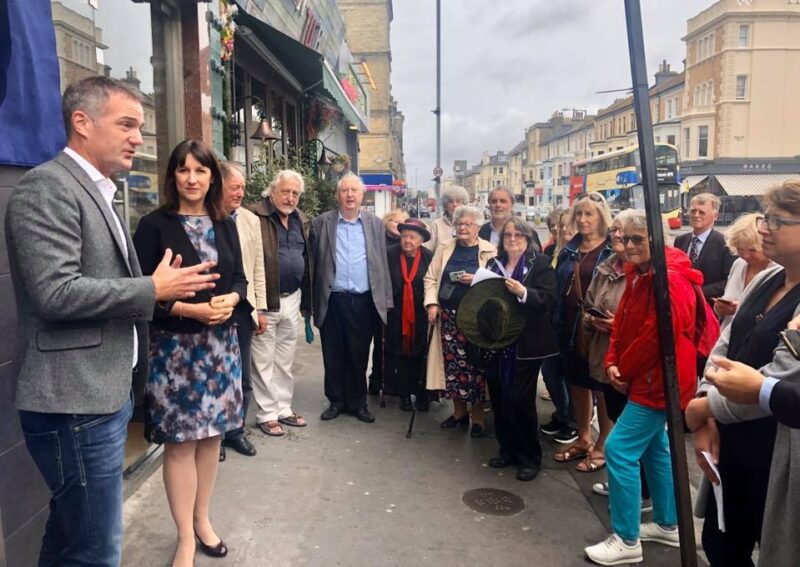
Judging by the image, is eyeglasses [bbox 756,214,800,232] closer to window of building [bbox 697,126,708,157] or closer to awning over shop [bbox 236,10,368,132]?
awning over shop [bbox 236,10,368,132]

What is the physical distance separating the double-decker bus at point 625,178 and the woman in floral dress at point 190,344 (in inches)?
927

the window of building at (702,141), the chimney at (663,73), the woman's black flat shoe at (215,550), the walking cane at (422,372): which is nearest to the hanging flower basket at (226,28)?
the walking cane at (422,372)

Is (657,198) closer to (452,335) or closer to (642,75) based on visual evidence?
(642,75)

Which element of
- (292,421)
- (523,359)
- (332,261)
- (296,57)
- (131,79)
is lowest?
(292,421)

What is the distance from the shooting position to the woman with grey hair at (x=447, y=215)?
6.06 m

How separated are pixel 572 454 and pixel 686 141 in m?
52.5

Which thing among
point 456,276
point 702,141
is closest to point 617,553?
point 456,276

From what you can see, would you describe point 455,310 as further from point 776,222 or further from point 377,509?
point 776,222

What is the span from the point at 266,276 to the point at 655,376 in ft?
9.29

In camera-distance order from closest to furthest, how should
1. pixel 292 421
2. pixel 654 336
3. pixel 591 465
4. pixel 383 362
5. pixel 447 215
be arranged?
pixel 654 336 → pixel 591 465 → pixel 292 421 → pixel 383 362 → pixel 447 215

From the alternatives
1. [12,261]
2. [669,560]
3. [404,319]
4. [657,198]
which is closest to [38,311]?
[12,261]

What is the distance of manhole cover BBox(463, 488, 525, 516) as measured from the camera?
141 inches

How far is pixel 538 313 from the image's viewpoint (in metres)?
4.06

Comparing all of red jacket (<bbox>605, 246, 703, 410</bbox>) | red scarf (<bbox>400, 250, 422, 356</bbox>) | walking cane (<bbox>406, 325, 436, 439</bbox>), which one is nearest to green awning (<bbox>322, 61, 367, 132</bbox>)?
red scarf (<bbox>400, 250, 422, 356</bbox>)
